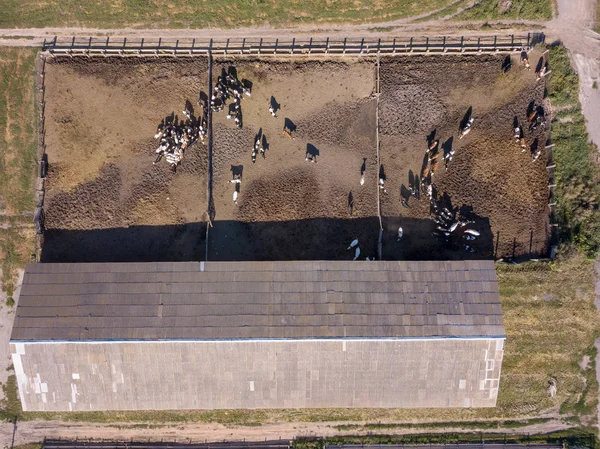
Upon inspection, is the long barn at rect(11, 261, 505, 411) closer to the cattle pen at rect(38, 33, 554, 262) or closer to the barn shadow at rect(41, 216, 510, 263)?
the barn shadow at rect(41, 216, 510, 263)

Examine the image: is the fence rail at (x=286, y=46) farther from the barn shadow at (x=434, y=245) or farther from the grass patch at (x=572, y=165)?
the barn shadow at (x=434, y=245)

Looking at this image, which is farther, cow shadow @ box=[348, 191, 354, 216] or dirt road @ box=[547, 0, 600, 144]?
dirt road @ box=[547, 0, 600, 144]

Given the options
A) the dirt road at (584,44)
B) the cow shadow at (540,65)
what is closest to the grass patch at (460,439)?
the dirt road at (584,44)

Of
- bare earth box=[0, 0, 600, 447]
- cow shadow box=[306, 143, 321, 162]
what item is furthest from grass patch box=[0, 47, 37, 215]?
cow shadow box=[306, 143, 321, 162]

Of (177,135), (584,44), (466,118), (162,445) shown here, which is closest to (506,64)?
(466,118)

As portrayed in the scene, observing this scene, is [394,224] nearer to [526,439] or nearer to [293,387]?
→ [293,387]

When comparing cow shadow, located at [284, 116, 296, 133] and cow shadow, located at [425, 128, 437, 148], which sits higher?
cow shadow, located at [284, 116, 296, 133]

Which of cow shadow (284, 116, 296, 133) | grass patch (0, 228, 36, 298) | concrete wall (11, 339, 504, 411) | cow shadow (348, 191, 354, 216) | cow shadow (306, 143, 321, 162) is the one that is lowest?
concrete wall (11, 339, 504, 411)

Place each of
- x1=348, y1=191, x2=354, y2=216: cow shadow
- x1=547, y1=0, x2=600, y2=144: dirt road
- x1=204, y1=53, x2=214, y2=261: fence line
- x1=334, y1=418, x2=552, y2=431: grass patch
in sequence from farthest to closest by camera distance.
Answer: x1=334, y1=418, x2=552, y2=431: grass patch < x1=547, y1=0, x2=600, y2=144: dirt road < x1=348, y1=191, x2=354, y2=216: cow shadow < x1=204, y1=53, x2=214, y2=261: fence line
